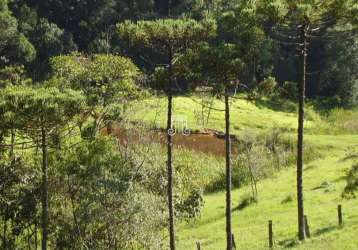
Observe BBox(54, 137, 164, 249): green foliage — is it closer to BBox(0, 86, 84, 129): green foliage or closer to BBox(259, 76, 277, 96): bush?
BBox(0, 86, 84, 129): green foliage

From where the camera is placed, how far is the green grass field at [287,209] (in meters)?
31.6

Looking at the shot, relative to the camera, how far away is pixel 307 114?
79500 millimetres

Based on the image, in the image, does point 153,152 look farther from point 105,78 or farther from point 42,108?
point 42,108

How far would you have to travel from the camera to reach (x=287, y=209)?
40.7m

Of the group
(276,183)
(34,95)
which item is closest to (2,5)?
(276,183)

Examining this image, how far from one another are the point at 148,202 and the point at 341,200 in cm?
1573

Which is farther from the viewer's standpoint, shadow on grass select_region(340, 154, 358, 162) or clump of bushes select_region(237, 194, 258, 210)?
shadow on grass select_region(340, 154, 358, 162)

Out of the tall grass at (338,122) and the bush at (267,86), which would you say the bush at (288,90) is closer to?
the bush at (267,86)

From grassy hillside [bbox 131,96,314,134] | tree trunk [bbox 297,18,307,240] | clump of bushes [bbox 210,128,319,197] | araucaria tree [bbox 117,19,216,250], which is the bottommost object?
clump of bushes [bbox 210,128,319,197]

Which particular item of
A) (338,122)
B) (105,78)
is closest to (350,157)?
(338,122)

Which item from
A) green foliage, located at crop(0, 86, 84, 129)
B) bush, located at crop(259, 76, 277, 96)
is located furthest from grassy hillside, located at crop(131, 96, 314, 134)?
green foliage, located at crop(0, 86, 84, 129)

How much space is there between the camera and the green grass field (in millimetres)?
31650

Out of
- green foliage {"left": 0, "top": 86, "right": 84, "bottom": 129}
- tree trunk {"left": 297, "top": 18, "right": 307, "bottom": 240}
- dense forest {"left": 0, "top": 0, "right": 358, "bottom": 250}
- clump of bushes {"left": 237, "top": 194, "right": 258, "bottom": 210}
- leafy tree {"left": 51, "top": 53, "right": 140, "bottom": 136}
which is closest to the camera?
green foliage {"left": 0, "top": 86, "right": 84, "bottom": 129}

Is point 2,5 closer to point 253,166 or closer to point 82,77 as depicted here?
point 253,166
